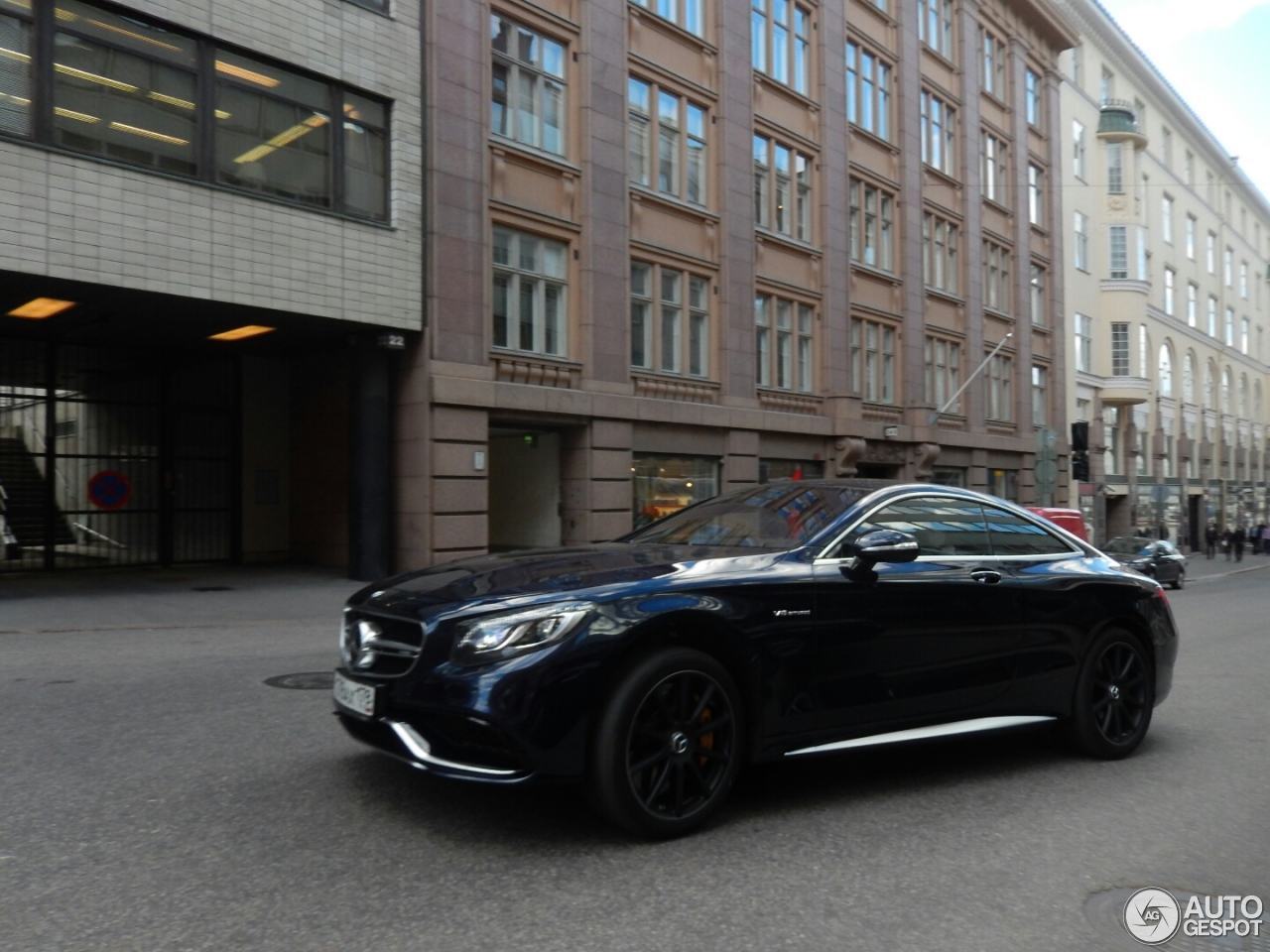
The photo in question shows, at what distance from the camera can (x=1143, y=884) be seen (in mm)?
4266

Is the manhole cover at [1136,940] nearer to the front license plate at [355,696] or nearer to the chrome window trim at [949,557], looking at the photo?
the chrome window trim at [949,557]

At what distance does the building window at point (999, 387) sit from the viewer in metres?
36.2

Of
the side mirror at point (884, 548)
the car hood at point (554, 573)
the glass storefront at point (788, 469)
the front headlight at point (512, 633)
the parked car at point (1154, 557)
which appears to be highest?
the glass storefront at point (788, 469)

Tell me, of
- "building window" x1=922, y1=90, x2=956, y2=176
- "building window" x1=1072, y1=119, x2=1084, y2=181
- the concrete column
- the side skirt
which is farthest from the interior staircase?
"building window" x1=1072, y1=119, x2=1084, y2=181

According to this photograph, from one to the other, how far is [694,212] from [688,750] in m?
19.9

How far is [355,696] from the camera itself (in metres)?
4.69

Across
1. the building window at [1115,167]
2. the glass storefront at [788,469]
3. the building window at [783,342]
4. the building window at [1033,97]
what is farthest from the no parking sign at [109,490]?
the building window at [1115,167]

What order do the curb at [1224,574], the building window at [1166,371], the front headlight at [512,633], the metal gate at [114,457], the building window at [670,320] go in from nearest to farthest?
the front headlight at [512,633] < the metal gate at [114,457] < the building window at [670,320] < the curb at [1224,574] < the building window at [1166,371]

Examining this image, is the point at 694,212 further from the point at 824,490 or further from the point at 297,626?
the point at 824,490

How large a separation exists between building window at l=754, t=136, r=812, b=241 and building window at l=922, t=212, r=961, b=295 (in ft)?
20.8

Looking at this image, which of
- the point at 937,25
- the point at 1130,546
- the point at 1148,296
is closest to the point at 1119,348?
the point at 1148,296

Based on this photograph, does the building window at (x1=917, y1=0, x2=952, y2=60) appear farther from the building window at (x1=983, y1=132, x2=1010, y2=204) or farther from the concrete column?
the concrete column

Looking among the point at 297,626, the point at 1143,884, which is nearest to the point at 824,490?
the point at 1143,884

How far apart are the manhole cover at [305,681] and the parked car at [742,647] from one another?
3026 mm
